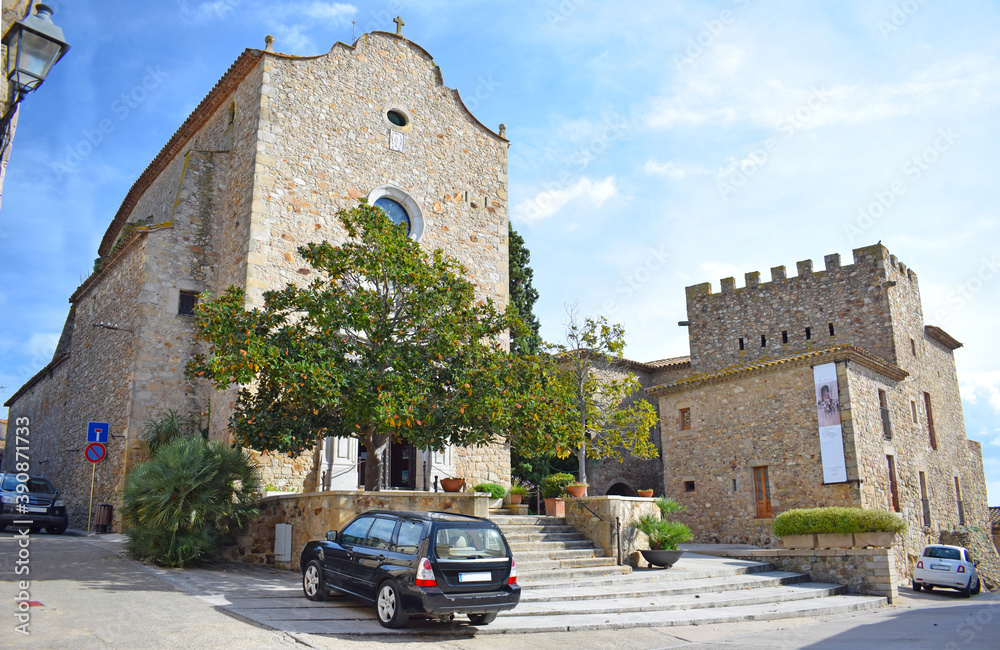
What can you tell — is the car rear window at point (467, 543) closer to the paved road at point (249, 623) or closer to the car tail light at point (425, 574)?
the car tail light at point (425, 574)

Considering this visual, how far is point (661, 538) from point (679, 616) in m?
4.20

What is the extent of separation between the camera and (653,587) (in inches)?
446

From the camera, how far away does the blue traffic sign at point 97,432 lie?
14734mm

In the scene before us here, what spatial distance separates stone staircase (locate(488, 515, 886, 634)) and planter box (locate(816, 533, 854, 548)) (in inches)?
30.9

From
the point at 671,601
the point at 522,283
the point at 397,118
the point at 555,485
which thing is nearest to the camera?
→ the point at 671,601

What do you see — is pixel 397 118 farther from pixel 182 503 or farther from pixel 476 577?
pixel 476 577

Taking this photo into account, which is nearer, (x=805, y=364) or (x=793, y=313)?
(x=805, y=364)

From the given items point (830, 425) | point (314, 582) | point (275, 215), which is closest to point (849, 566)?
point (830, 425)

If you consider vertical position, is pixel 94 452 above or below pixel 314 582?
above

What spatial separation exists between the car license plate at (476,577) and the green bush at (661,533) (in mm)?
6661

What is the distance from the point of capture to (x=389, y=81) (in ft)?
62.5

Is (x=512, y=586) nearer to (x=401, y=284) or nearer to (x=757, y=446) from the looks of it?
(x=401, y=284)

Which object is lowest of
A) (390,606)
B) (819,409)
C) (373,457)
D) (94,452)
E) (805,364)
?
(390,606)

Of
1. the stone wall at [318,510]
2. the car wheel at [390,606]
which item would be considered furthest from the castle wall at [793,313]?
the car wheel at [390,606]
